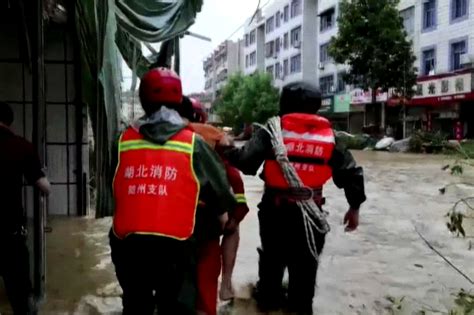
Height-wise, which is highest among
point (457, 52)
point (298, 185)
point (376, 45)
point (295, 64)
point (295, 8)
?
point (295, 8)

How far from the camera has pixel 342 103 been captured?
42031 millimetres

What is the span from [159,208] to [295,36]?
2130 inches

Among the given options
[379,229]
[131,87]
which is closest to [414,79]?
[379,229]

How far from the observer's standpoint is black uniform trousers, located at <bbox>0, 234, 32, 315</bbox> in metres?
3.52

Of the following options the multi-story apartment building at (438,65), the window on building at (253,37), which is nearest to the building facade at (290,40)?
the window on building at (253,37)

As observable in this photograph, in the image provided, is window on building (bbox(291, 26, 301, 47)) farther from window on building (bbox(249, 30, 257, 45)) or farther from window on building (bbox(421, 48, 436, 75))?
window on building (bbox(421, 48, 436, 75))

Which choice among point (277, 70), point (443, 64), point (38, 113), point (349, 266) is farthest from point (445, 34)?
point (277, 70)

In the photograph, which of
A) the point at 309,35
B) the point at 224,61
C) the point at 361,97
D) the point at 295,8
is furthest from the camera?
the point at 224,61

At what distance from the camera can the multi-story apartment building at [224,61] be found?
85.1m

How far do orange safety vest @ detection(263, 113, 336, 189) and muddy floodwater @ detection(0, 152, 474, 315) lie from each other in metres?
1.21

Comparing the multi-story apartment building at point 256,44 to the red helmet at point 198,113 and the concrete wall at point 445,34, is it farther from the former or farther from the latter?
the red helmet at point 198,113

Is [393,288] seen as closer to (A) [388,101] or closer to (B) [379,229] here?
(B) [379,229]

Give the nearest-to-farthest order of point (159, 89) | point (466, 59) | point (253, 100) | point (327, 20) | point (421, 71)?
1. point (159, 89)
2. point (466, 59)
3. point (421, 71)
4. point (327, 20)
5. point (253, 100)

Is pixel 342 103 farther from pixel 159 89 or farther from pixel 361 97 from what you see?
pixel 159 89
